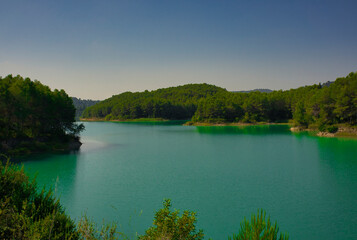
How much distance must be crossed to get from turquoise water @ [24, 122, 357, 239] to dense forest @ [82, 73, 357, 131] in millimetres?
24393

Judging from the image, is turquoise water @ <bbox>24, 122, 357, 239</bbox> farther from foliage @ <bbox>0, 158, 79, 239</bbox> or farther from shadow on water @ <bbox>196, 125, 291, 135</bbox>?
shadow on water @ <bbox>196, 125, 291, 135</bbox>

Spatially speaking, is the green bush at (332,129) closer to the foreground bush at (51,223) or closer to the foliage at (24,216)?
the foreground bush at (51,223)

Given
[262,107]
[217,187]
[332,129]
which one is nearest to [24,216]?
[217,187]

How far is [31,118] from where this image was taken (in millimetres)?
38000

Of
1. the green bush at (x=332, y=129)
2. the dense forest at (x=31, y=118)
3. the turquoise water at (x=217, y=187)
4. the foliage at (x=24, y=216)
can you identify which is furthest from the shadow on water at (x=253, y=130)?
the foliage at (x=24, y=216)

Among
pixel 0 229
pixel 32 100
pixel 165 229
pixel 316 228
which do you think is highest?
pixel 32 100

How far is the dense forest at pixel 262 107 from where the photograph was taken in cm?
5922

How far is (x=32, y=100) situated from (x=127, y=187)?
80.4 ft

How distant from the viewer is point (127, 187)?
2255 centimetres

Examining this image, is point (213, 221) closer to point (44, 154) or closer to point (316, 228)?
point (316, 228)

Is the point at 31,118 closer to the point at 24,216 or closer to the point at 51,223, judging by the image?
the point at 24,216

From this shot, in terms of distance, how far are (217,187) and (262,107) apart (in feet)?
305

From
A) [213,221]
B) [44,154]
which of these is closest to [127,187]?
[213,221]

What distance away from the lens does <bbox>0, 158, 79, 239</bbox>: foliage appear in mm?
7348
